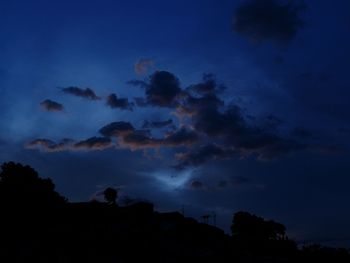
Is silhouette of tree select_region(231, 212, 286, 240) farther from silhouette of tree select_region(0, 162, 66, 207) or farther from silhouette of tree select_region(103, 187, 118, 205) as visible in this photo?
silhouette of tree select_region(0, 162, 66, 207)

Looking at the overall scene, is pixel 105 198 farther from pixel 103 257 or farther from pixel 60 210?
pixel 103 257

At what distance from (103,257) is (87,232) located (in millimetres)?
8742

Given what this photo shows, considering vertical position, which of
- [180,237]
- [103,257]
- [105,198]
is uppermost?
[105,198]

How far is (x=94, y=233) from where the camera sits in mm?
49375

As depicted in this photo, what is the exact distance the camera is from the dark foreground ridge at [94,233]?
41719mm

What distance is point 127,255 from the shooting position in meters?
44.0

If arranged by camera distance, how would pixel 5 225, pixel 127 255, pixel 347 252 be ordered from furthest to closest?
1. pixel 347 252
2. pixel 5 225
3. pixel 127 255

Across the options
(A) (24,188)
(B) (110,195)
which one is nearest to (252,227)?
(B) (110,195)

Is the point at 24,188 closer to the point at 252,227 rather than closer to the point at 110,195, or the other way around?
the point at 110,195

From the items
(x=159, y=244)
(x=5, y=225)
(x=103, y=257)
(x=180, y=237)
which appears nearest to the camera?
(x=103, y=257)

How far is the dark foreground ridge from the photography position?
41.7 metres

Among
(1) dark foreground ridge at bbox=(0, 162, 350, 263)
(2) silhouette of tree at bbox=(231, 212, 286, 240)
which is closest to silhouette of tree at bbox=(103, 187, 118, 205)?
(1) dark foreground ridge at bbox=(0, 162, 350, 263)

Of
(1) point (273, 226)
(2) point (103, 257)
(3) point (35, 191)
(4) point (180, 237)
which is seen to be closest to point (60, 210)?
(3) point (35, 191)

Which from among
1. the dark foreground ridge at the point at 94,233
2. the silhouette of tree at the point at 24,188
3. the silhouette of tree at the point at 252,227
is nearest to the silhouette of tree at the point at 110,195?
the dark foreground ridge at the point at 94,233
